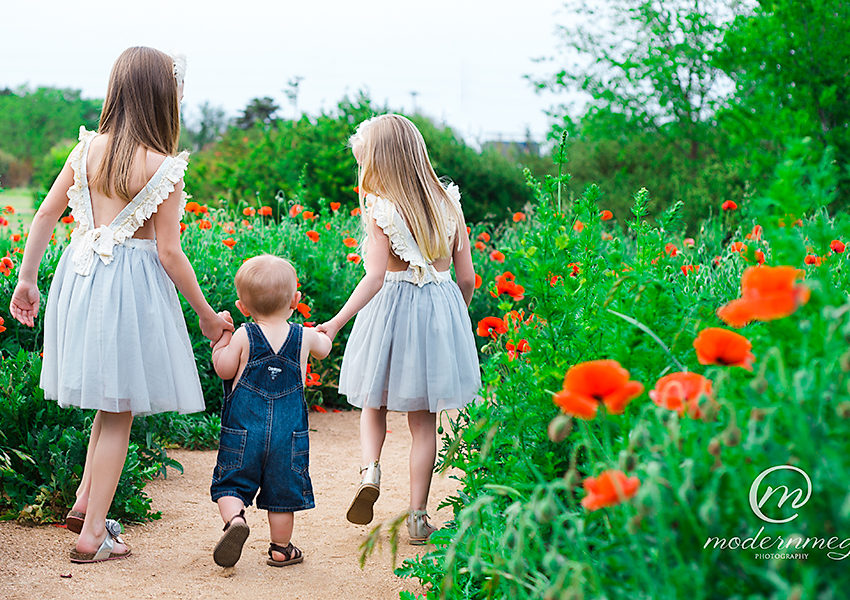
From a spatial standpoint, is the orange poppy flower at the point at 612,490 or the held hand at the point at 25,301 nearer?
the orange poppy flower at the point at 612,490

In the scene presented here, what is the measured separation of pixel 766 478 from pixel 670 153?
42.0ft

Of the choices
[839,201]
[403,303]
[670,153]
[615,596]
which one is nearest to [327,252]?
[403,303]

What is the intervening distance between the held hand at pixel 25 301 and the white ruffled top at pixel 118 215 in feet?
0.84

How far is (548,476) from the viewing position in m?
2.44

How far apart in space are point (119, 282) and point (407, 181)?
1.31m

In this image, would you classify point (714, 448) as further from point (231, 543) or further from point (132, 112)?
point (132, 112)

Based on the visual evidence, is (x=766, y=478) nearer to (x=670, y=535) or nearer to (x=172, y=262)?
(x=670, y=535)

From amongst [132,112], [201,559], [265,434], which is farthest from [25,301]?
[201,559]

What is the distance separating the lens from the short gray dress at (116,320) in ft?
10.3

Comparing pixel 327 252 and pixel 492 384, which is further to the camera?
pixel 327 252

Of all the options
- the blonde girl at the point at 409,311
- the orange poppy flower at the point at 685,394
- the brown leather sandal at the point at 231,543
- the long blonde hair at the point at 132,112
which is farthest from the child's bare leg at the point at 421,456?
the orange poppy flower at the point at 685,394

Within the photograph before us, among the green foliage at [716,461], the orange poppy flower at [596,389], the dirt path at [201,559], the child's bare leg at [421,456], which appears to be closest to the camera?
the green foliage at [716,461]

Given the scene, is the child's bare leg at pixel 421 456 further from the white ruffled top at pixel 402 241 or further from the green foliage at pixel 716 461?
the green foliage at pixel 716 461

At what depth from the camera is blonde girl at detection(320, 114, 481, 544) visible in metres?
3.67
